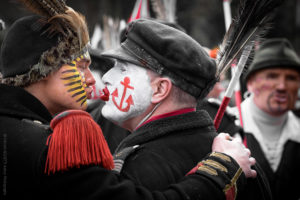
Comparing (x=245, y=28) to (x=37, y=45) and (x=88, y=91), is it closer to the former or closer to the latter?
(x=88, y=91)

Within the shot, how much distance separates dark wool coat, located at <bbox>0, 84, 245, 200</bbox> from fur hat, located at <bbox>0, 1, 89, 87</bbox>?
192mm

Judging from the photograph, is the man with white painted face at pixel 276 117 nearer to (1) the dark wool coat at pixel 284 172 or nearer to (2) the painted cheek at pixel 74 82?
(1) the dark wool coat at pixel 284 172

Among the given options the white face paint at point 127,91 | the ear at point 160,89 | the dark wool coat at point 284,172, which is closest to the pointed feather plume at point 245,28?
the ear at point 160,89

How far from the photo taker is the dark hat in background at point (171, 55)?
2066 millimetres

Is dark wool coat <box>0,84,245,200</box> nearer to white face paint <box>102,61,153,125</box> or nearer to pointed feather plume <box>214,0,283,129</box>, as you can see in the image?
white face paint <box>102,61,153,125</box>

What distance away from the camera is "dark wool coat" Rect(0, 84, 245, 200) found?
1657mm

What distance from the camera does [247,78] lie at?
4.66m

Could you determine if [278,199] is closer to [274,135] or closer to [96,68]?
[274,135]

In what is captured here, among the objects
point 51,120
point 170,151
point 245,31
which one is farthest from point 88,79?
point 245,31

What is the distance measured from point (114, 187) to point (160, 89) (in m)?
0.72

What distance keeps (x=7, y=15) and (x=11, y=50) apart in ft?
37.4

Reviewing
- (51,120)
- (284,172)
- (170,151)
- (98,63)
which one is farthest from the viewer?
(284,172)

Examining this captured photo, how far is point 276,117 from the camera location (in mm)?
4355

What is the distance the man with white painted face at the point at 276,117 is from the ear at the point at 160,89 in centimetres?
234
